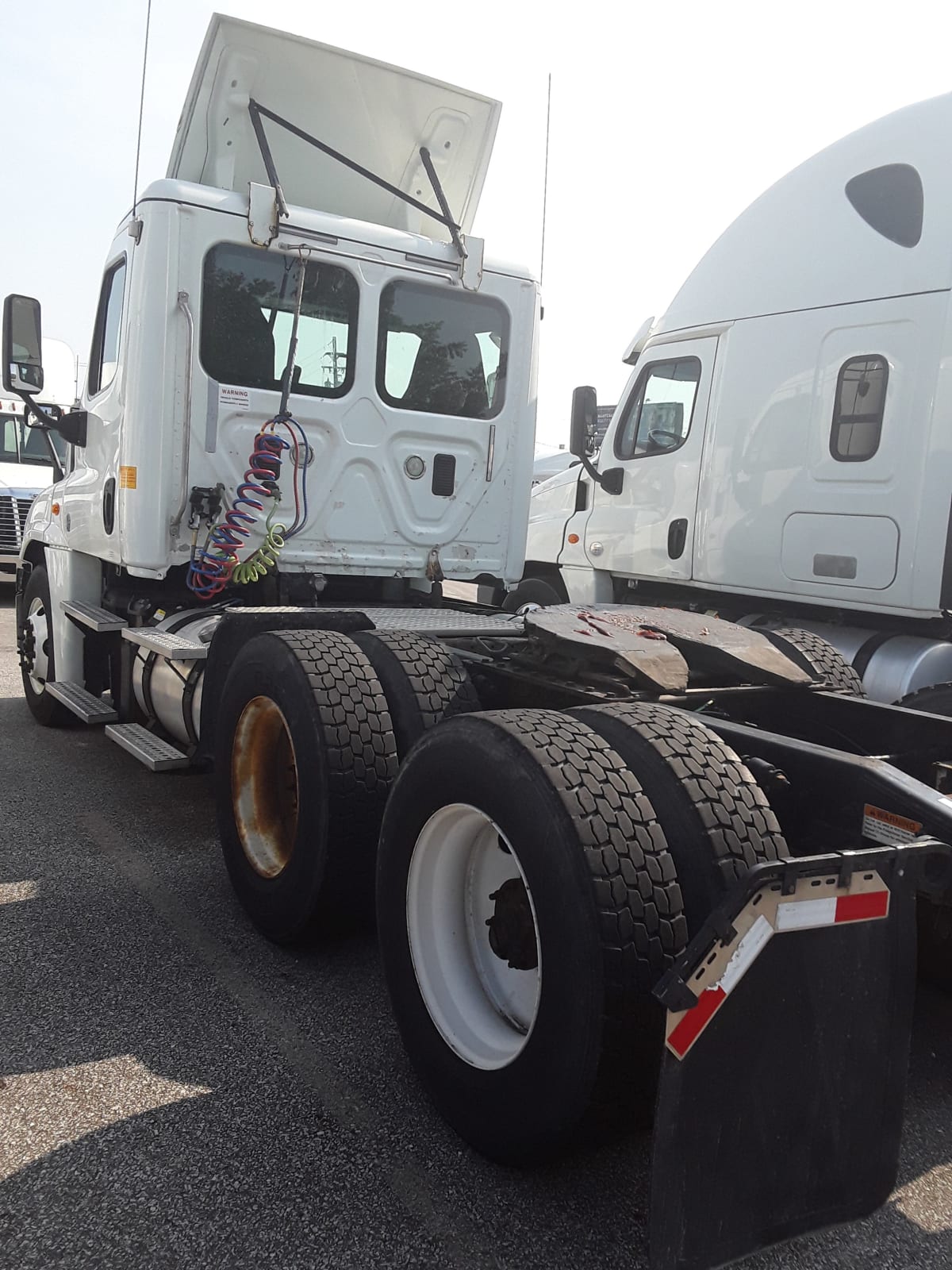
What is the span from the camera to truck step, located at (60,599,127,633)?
5.18 meters

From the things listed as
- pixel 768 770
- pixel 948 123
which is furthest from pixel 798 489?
pixel 768 770

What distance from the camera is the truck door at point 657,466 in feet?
20.5

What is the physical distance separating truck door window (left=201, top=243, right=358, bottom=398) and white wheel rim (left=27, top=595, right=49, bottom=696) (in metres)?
2.40

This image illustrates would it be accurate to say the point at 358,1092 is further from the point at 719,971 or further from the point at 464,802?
the point at 719,971

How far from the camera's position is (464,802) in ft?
8.09

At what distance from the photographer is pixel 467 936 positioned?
2.72 meters

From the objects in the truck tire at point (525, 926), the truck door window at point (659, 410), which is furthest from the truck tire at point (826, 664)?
the truck door window at point (659, 410)

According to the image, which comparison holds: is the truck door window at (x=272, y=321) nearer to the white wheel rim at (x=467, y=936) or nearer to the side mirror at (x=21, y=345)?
the side mirror at (x=21, y=345)

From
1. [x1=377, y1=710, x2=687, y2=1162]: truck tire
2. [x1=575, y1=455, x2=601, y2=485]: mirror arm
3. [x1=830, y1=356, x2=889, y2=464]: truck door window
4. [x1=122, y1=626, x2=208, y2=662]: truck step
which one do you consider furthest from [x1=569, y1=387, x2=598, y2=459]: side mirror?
[x1=377, y1=710, x2=687, y2=1162]: truck tire

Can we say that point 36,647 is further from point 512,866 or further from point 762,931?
point 762,931

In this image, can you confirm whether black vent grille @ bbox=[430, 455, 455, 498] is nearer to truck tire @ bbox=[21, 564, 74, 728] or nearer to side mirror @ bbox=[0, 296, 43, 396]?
side mirror @ bbox=[0, 296, 43, 396]

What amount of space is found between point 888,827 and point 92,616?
4313 millimetres

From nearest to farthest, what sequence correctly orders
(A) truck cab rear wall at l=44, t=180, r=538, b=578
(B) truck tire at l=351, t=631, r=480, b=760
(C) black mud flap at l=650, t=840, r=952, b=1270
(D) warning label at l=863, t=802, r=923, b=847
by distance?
(C) black mud flap at l=650, t=840, r=952, b=1270 < (D) warning label at l=863, t=802, r=923, b=847 < (B) truck tire at l=351, t=631, r=480, b=760 < (A) truck cab rear wall at l=44, t=180, r=538, b=578

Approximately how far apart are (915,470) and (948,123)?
1782mm
